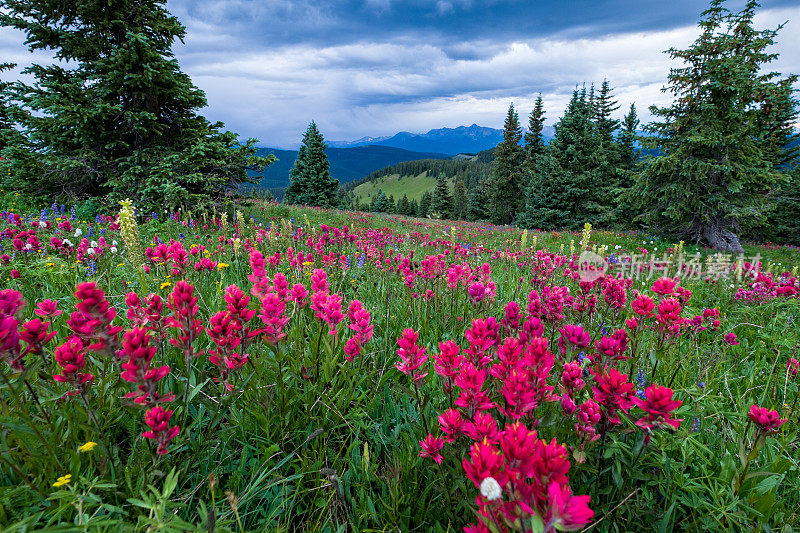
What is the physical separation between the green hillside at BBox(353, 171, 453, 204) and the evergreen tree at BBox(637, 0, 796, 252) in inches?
6131

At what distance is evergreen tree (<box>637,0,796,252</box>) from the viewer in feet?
45.3

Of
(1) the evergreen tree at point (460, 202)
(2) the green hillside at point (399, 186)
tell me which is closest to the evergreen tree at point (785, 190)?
(1) the evergreen tree at point (460, 202)

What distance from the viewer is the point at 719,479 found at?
62.6 inches

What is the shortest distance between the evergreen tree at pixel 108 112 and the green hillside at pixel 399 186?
16219 centimetres

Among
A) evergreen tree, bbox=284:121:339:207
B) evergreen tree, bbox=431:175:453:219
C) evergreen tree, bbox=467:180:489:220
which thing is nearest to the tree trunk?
evergreen tree, bbox=467:180:489:220

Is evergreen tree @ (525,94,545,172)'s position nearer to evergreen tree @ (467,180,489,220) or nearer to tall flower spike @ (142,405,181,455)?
evergreen tree @ (467,180,489,220)

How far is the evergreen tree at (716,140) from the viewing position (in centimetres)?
1381

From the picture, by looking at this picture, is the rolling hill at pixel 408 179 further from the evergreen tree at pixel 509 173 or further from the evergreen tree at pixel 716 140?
the evergreen tree at pixel 716 140

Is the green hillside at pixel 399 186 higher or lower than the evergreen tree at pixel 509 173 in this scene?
higher

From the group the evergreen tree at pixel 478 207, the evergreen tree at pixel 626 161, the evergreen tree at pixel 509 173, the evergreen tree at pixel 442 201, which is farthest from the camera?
the evergreen tree at pixel 442 201

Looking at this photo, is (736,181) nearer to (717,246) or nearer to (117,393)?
(717,246)

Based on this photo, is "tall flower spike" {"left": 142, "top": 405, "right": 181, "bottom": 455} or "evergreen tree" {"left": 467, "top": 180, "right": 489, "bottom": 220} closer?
"tall flower spike" {"left": 142, "top": 405, "right": 181, "bottom": 455}

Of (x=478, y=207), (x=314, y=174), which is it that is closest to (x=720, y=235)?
(x=478, y=207)

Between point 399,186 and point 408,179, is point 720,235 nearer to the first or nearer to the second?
point 399,186
